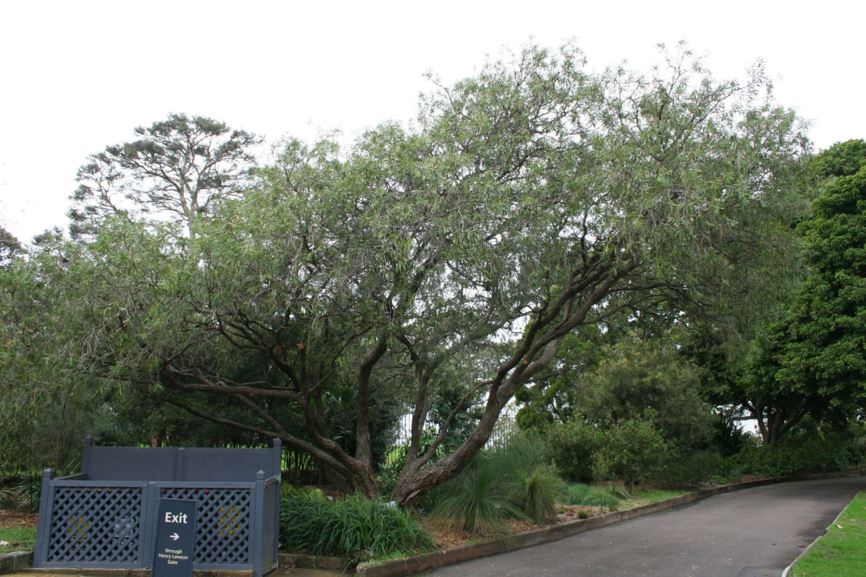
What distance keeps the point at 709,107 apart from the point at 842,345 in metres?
13.7

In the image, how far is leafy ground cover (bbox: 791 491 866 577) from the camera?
9250mm

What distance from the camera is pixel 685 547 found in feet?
39.7

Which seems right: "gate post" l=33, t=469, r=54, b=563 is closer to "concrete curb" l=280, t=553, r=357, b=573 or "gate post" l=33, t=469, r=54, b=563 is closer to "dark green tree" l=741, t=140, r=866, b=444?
"concrete curb" l=280, t=553, r=357, b=573

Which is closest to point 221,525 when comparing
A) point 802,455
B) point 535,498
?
point 535,498

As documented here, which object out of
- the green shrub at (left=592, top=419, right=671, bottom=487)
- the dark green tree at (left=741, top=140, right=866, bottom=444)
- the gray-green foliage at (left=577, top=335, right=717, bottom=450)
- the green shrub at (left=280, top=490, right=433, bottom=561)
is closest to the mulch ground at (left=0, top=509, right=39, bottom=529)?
the green shrub at (left=280, top=490, right=433, bottom=561)

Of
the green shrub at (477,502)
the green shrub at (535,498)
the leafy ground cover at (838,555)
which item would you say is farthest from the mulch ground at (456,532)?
the leafy ground cover at (838,555)

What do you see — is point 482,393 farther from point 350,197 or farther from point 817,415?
point 817,415

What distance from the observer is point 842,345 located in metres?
21.9

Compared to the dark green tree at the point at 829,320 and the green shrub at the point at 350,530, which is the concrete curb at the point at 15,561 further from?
the dark green tree at the point at 829,320

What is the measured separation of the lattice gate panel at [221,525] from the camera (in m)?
9.14

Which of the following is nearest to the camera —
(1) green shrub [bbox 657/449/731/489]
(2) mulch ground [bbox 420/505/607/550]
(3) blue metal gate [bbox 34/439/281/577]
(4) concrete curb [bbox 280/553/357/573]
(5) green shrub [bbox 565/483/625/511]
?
(3) blue metal gate [bbox 34/439/281/577]

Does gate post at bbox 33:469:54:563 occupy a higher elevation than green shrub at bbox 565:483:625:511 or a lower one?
higher

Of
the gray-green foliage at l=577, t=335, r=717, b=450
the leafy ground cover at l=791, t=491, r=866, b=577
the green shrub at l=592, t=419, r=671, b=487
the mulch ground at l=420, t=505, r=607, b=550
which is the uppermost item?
the gray-green foliage at l=577, t=335, r=717, b=450

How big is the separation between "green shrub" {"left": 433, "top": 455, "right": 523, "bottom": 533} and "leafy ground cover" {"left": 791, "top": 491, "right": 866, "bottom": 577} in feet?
14.9
